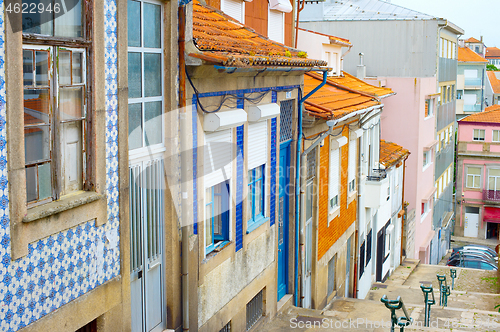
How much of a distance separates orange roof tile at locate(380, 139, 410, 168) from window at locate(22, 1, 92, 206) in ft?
48.6

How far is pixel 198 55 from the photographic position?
6.21 metres

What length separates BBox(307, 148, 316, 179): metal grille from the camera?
11.7m

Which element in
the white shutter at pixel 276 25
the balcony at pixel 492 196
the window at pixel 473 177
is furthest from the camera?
the window at pixel 473 177

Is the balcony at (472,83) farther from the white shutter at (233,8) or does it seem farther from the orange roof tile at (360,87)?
the white shutter at (233,8)

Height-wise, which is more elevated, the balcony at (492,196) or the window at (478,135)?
the window at (478,135)

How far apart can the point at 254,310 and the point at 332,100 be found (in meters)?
5.42

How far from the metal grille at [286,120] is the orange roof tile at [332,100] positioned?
560 millimetres

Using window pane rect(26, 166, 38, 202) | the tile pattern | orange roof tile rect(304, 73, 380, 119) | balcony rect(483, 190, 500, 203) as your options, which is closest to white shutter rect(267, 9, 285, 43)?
orange roof tile rect(304, 73, 380, 119)

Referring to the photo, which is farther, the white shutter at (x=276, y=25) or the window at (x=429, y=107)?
the window at (x=429, y=107)

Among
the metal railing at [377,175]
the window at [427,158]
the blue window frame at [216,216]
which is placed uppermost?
the blue window frame at [216,216]

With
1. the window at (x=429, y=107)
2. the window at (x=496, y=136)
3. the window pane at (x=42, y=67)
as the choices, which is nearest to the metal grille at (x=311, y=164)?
the window pane at (x=42, y=67)

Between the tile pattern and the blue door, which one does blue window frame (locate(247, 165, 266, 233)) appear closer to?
the blue door

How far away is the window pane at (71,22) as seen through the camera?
457cm

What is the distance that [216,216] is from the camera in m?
7.83
